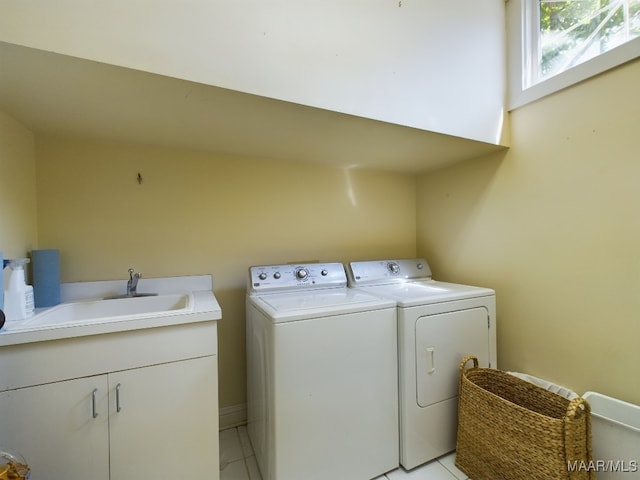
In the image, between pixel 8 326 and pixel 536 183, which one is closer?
pixel 8 326

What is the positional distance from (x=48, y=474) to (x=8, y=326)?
1.86ft

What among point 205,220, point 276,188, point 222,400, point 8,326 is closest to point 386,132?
point 276,188

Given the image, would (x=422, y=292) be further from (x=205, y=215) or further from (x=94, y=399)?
(x=94, y=399)

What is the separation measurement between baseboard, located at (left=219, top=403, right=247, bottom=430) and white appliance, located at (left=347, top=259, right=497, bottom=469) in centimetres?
106

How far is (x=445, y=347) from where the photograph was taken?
1.52 meters

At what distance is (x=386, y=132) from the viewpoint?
4.83ft

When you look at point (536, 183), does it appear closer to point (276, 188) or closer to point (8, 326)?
point (276, 188)

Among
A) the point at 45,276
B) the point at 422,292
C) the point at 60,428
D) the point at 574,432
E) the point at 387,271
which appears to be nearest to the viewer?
the point at 60,428

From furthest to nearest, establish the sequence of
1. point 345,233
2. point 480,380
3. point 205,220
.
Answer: point 345,233, point 205,220, point 480,380

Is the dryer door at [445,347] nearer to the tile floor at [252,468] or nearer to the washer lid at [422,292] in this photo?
the washer lid at [422,292]

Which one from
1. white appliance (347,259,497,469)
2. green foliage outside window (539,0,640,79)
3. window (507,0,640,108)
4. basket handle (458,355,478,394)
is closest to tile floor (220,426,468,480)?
white appliance (347,259,497,469)

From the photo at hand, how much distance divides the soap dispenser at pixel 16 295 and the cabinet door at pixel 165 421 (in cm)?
47

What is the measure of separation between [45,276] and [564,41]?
10.1ft

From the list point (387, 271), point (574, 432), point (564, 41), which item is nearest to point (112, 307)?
point (387, 271)
